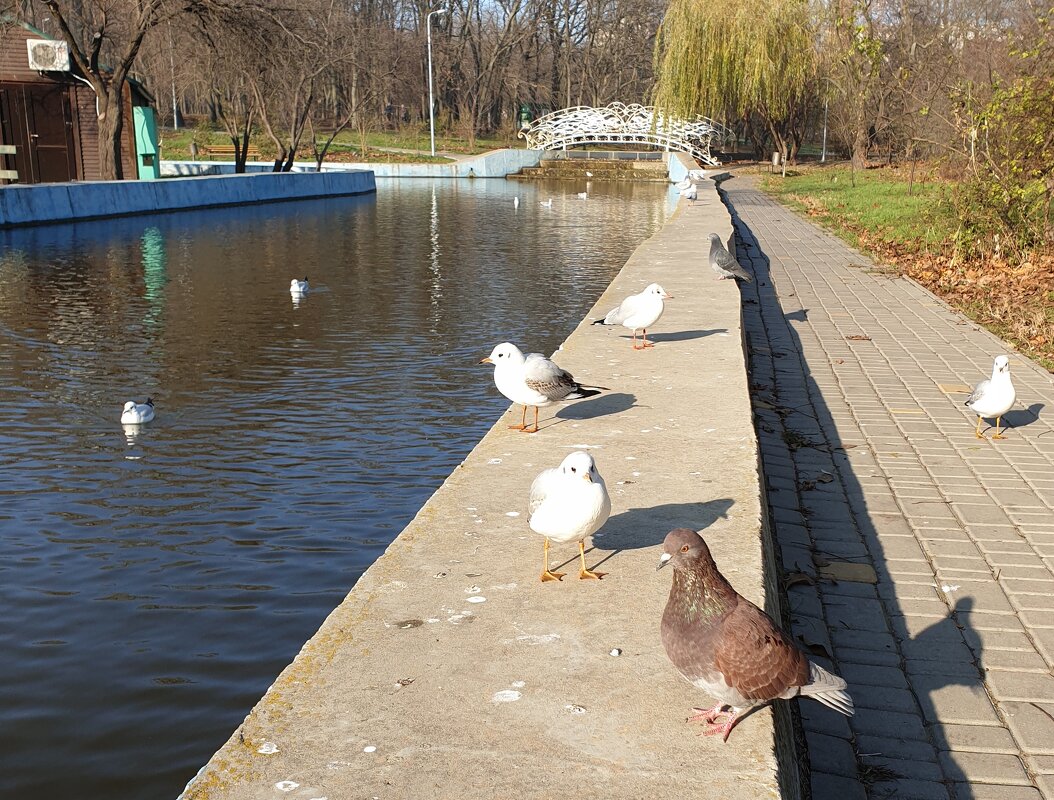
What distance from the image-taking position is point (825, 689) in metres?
3.27

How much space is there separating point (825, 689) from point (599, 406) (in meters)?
3.94

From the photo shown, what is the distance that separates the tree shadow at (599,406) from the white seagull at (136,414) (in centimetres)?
449

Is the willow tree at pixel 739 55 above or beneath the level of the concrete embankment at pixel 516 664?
above

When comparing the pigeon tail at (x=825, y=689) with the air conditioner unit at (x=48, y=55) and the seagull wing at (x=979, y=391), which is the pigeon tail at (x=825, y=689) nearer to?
the seagull wing at (x=979, y=391)

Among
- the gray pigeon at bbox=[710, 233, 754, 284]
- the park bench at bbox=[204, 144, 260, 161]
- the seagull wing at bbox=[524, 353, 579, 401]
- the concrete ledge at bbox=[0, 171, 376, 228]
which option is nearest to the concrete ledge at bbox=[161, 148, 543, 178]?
the park bench at bbox=[204, 144, 260, 161]

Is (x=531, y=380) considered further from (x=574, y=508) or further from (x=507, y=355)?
(x=574, y=508)

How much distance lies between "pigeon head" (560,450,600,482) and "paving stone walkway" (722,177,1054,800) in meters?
1.39

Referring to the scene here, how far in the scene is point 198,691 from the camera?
16.9 feet

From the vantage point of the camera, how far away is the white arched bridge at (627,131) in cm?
5519

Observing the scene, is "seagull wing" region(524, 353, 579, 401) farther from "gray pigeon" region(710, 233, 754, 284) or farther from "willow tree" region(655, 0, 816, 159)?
"willow tree" region(655, 0, 816, 159)

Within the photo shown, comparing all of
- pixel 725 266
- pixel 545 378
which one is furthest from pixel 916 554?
pixel 725 266

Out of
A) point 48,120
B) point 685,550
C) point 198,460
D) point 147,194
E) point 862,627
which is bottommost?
point 198,460

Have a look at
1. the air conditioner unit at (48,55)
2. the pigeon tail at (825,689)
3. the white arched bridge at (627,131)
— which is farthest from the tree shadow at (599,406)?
the white arched bridge at (627,131)

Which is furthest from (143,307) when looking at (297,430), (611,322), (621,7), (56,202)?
(621,7)
